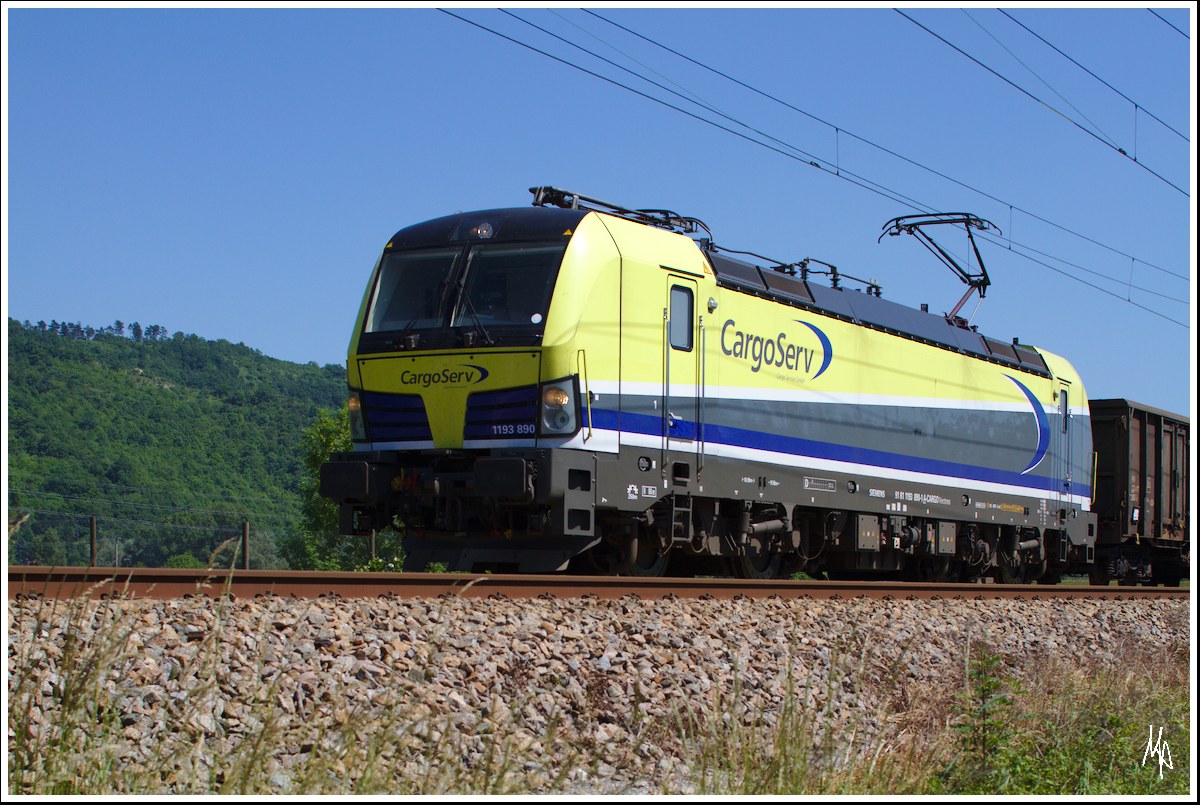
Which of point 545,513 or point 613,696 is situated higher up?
point 545,513

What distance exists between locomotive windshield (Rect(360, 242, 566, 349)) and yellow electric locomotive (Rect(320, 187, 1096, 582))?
0.02 m

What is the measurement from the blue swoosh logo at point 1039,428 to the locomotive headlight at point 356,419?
443 inches

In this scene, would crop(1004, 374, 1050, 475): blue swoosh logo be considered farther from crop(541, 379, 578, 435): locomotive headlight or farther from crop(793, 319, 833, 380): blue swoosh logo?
crop(541, 379, 578, 435): locomotive headlight

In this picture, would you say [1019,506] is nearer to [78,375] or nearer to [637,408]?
[637,408]

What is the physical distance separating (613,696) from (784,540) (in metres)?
7.96

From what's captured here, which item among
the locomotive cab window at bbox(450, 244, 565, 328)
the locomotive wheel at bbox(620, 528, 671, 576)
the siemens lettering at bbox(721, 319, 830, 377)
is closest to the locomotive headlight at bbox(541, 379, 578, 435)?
the locomotive cab window at bbox(450, 244, 565, 328)

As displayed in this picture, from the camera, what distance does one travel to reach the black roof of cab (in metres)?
12.4

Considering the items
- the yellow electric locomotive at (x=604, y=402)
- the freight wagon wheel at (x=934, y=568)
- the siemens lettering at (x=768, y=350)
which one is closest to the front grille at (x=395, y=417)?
the yellow electric locomotive at (x=604, y=402)

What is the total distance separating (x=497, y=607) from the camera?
8.95 m

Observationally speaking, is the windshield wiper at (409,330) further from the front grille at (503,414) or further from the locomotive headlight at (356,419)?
the front grille at (503,414)

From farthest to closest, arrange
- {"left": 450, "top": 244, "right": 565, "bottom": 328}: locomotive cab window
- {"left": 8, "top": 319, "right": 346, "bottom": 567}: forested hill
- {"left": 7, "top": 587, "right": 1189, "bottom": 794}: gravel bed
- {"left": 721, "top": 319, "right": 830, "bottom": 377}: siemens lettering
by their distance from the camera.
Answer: {"left": 8, "top": 319, "right": 346, "bottom": 567}: forested hill, {"left": 721, "top": 319, "right": 830, "bottom": 377}: siemens lettering, {"left": 450, "top": 244, "right": 565, "bottom": 328}: locomotive cab window, {"left": 7, "top": 587, "right": 1189, "bottom": 794}: gravel bed

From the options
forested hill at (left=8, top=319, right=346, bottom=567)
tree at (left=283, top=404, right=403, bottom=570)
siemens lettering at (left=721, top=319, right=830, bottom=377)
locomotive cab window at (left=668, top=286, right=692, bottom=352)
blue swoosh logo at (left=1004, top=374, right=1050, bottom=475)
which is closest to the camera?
locomotive cab window at (left=668, top=286, right=692, bottom=352)

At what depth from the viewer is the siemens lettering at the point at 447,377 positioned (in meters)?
12.2

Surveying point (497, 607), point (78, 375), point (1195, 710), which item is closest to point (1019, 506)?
point (497, 607)
